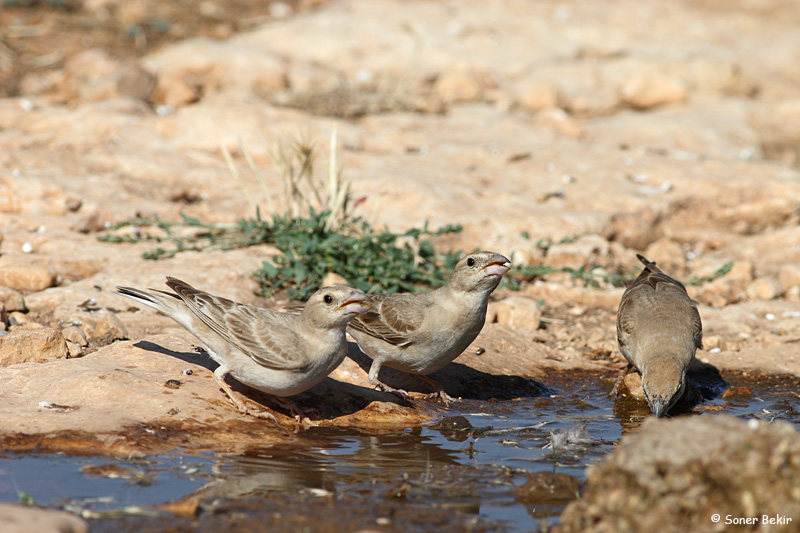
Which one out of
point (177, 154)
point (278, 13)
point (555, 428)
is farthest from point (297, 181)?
point (278, 13)

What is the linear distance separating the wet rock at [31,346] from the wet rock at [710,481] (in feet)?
15.2

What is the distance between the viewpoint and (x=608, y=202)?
10789 millimetres

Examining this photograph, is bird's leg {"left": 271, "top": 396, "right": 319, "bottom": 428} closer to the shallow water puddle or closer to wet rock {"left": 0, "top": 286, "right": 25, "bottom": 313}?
the shallow water puddle

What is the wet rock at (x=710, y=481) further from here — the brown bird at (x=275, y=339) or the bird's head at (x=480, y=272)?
the bird's head at (x=480, y=272)

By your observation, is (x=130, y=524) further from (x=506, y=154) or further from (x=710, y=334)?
(x=506, y=154)

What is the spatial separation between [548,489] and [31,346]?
4.14m

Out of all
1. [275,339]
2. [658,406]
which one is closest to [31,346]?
[275,339]

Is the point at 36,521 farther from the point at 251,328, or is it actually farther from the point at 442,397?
the point at 442,397

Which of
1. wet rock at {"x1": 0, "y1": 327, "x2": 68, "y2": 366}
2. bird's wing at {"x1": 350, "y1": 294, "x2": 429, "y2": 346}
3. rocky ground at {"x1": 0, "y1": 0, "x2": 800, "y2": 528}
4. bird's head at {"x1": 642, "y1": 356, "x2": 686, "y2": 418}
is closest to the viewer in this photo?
bird's head at {"x1": 642, "y1": 356, "x2": 686, "y2": 418}

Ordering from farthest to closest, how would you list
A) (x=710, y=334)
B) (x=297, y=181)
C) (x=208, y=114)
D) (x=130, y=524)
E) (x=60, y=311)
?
(x=208, y=114) → (x=297, y=181) → (x=710, y=334) → (x=60, y=311) → (x=130, y=524)

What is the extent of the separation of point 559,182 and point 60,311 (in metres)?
6.78

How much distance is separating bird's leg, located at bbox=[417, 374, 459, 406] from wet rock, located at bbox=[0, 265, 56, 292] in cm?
397

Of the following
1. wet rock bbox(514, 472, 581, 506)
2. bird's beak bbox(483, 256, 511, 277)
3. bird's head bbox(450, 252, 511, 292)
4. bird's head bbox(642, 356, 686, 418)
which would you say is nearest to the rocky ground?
bird's head bbox(450, 252, 511, 292)

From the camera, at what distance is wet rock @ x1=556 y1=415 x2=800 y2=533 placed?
3.53 meters
